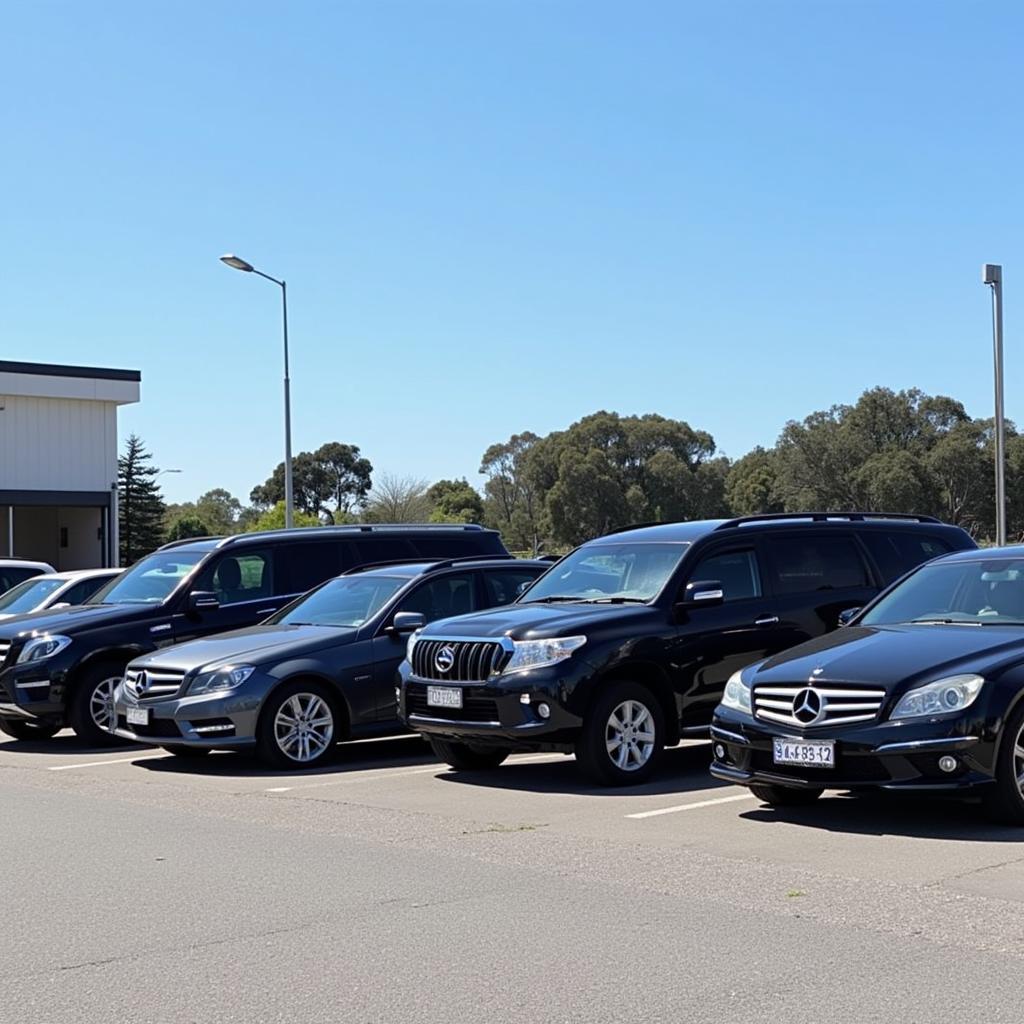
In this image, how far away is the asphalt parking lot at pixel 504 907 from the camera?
5500 mm

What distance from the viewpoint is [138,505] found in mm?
90938

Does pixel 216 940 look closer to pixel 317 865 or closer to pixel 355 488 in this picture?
pixel 317 865

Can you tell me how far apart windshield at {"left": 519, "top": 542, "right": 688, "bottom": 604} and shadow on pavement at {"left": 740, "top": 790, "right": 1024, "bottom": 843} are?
2.38 metres

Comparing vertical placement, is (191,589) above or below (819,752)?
above

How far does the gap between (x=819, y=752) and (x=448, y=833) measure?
7.41 feet

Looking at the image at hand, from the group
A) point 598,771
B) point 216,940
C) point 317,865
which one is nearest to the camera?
point 216,940

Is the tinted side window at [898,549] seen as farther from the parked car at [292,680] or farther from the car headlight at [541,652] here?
the parked car at [292,680]

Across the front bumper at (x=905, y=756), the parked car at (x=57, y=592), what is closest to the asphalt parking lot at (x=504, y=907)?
the front bumper at (x=905, y=756)

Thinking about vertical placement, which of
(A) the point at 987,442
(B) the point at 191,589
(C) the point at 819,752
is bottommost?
(C) the point at 819,752

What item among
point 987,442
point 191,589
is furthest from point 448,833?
point 987,442

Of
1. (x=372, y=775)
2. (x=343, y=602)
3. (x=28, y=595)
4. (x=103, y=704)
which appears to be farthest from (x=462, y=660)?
(x=28, y=595)

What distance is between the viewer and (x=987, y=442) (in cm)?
8044

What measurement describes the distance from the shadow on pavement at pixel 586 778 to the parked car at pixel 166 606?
3.93 metres

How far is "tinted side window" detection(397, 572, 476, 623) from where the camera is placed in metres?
13.6
